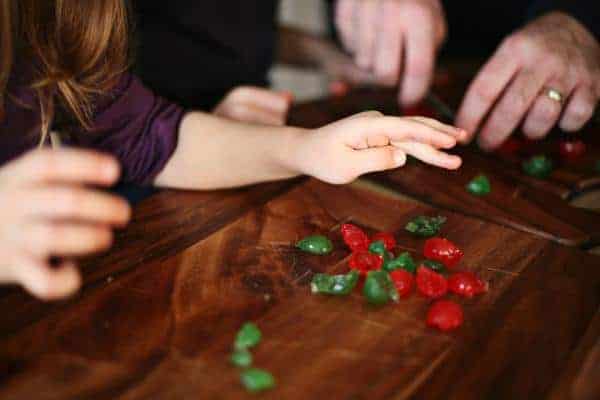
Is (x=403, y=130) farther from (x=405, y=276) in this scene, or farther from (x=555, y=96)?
(x=555, y=96)

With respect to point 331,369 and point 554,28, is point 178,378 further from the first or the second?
point 554,28

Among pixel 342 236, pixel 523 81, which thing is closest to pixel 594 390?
pixel 342 236

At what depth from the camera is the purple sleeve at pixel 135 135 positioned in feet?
3.17

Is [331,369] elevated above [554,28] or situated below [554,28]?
below

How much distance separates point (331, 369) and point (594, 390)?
22 centimetres

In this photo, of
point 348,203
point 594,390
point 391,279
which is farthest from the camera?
point 348,203

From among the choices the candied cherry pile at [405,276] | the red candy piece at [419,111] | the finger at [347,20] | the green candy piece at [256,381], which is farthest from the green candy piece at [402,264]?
the finger at [347,20]

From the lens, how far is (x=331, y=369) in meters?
0.59

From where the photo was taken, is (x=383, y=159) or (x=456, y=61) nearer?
(x=383, y=159)

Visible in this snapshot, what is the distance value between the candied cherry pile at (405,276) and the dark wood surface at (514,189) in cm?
14

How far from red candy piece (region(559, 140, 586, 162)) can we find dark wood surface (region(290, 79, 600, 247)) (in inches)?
0.6

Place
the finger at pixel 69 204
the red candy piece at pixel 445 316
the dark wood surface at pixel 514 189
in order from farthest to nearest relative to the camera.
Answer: the dark wood surface at pixel 514 189
the red candy piece at pixel 445 316
the finger at pixel 69 204

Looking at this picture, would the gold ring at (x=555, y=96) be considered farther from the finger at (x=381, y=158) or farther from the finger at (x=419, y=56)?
the finger at (x=381, y=158)

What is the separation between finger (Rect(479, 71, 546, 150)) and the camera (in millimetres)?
1070
